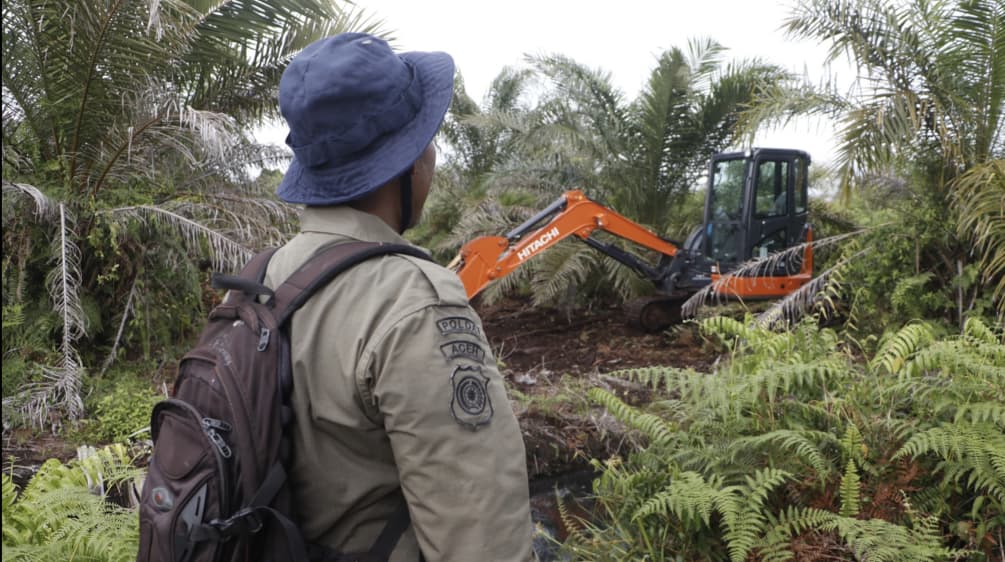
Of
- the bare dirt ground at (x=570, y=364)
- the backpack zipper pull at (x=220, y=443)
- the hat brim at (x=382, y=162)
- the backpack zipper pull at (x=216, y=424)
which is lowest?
the bare dirt ground at (x=570, y=364)

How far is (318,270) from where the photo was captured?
1.42 metres

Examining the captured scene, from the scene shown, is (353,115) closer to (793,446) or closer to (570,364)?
(793,446)

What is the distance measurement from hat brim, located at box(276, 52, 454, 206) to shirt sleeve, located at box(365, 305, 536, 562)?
1.14 ft

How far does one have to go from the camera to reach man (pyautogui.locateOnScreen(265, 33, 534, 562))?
1.28 m

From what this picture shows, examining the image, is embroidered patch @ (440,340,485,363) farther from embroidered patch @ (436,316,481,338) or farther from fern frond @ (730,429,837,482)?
fern frond @ (730,429,837,482)

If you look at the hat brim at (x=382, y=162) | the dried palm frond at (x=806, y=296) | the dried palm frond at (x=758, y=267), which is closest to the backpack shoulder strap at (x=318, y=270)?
the hat brim at (x=382, y=162)

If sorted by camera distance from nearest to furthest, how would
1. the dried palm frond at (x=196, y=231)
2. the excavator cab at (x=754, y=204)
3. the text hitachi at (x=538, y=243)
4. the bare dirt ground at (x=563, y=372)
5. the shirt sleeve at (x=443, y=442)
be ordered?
1. the shirt sleeve at (x=443, y=442)
2. the bare dirt ground at (x=563, y=372)
3. the dried palm frond at (x=196, y=231)
4. the text hitachi at (x=538, y=243)
5. the excavator cab at (x=754, y=204)

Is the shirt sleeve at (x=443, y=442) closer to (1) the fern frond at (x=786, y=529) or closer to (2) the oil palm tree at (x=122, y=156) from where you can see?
(1) the fern frond at (x=786, y=529)

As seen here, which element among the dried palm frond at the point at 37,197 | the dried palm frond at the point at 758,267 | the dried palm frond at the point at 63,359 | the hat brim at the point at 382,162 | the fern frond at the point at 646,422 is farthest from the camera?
the dried palm frond at the point at 758,267

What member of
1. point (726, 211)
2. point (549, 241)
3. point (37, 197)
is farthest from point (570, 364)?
point (37, 197)

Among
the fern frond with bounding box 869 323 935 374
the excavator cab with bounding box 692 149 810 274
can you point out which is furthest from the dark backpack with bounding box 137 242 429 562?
the excavator cab with bounding box 692 149 810 274

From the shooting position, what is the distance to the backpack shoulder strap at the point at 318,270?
4.56ft

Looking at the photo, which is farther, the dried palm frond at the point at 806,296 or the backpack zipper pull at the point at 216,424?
the dried palm frond at the point at 806,296

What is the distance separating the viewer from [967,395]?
11.9 feet
